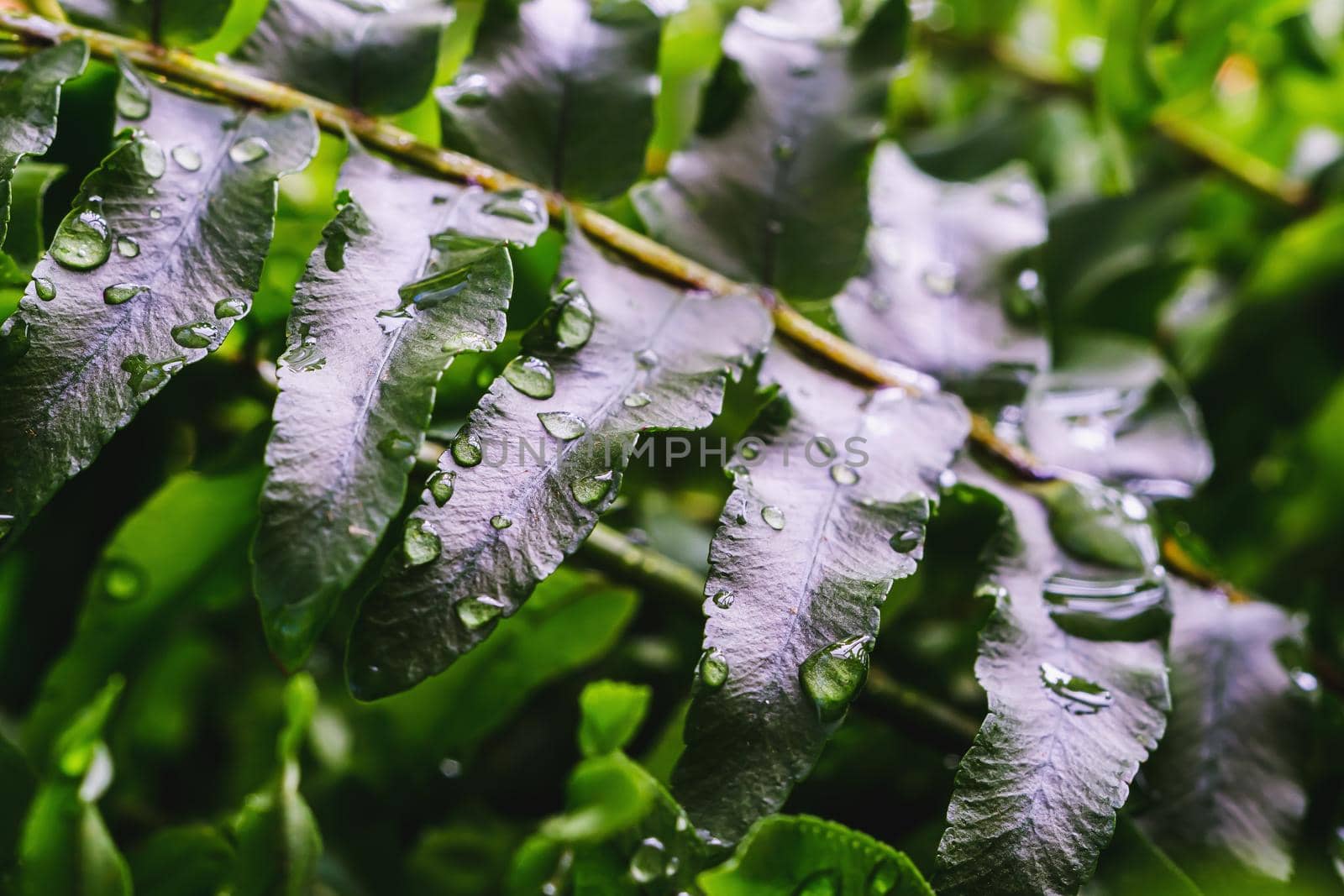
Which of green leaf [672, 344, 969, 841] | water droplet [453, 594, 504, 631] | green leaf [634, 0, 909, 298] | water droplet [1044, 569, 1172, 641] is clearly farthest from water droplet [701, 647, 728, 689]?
green leaf [634, 0, 909, 298]

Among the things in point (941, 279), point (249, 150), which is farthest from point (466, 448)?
point (941, 279)

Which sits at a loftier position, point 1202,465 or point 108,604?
point 1202,465

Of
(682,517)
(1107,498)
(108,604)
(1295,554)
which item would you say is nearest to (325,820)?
(108,604)

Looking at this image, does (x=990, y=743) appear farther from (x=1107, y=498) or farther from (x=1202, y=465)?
(x=1202, y=465)

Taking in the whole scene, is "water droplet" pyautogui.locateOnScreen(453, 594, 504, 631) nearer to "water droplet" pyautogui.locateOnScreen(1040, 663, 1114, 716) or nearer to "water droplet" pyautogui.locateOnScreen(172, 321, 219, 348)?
"water droplet" pyautogui.locateOnScreen(172, 321, 219, 348)

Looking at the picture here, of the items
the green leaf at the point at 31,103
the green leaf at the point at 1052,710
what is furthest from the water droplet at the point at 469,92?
the green leaf at the point at 1052,710

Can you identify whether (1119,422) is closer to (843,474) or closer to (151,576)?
(843,474)
